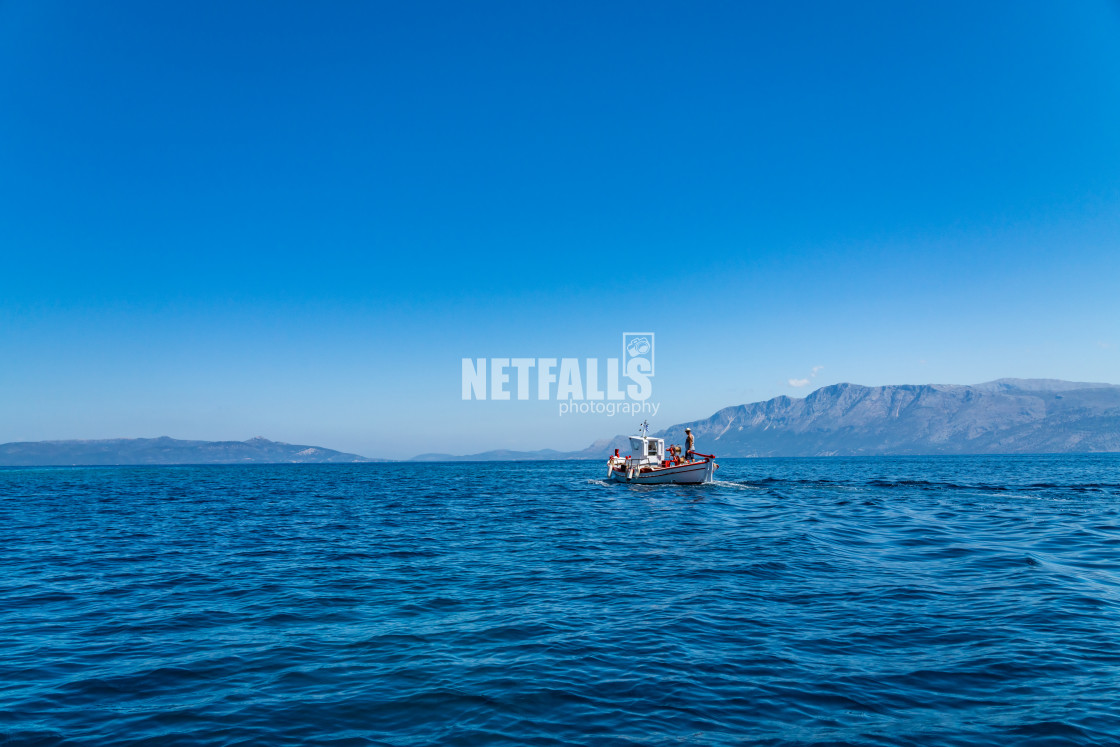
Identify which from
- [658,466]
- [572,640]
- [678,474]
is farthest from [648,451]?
[572,640]

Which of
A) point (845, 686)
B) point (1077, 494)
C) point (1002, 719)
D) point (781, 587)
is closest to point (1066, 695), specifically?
point (1002, 719)

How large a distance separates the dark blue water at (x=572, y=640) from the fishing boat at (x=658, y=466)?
965 inches

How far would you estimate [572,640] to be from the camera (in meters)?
10.6

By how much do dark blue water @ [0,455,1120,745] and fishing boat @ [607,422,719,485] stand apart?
2450 cm

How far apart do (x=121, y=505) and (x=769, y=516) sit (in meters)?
45.6

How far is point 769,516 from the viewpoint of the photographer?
29.2 metres

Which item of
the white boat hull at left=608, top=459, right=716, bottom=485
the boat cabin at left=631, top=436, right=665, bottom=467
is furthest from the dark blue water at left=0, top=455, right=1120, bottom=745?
the boat cabin at left=631, top=436, right=665, bottom=467

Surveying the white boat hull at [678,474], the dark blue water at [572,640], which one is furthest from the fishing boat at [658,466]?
the dark blue water at [572,640]

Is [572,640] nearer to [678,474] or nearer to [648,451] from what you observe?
[678,474]

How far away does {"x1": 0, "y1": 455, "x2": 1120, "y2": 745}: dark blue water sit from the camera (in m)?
Answer: 7.52

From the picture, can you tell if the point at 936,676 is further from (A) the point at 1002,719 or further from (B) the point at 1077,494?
(B) the point at 1077,494

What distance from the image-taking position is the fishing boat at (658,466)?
47656 mm

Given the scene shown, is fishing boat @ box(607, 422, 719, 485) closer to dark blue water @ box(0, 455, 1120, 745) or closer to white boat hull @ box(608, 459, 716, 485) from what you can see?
white boat hull @ box(608, 459, 716, 485)

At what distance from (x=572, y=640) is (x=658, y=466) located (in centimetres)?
4210
